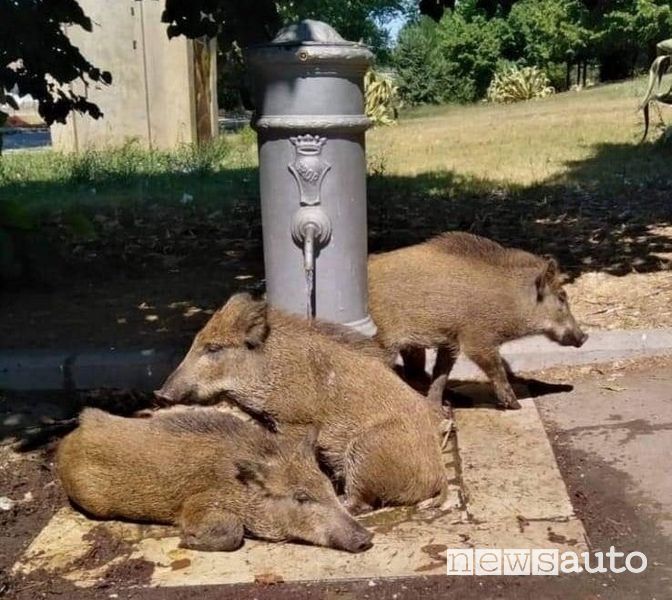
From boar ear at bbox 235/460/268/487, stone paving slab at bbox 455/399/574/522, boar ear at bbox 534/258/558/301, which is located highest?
boar ear at bbox 534/258/558/301

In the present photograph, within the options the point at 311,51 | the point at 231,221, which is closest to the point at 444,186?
the point at 231,221

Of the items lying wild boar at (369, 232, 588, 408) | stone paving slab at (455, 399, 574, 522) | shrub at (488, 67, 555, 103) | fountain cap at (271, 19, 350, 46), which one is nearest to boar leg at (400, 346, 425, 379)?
lying wild boar at (369, 232, 588, 408)

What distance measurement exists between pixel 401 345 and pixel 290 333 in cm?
89

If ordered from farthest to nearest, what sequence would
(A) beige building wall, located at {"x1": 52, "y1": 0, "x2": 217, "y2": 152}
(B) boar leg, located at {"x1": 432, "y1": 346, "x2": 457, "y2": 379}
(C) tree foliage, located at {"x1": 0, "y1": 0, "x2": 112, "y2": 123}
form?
(A) beige building wall, located at {"x1": 52, "y1": 0, "x2": 217, "y2": 152} < (C) tree foliage, located at {"x1": 0, "y1": 0, "x2": 112, "y2": 123} < (B) boar leg, located at {"x1": 432, "y1": 346, "x2": 457, "y2": 379}

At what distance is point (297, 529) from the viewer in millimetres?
3715

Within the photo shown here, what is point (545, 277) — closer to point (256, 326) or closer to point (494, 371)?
point (494, 371)

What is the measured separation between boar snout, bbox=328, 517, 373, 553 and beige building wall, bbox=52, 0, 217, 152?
506 inches

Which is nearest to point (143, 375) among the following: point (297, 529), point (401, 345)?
point (401, 345)

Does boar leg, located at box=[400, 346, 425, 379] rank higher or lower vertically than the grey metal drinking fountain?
lower

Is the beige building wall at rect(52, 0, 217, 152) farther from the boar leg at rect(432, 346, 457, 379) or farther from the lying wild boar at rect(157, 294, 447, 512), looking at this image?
the lying wild boar at rect(157, 294, 447, 512)

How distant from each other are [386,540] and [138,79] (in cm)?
1340

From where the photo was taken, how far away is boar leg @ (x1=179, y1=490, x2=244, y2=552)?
12.1 feet

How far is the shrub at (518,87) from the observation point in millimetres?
32188

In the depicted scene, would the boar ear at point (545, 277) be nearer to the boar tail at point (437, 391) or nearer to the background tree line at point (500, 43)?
the boar tail at point (437, 391)
